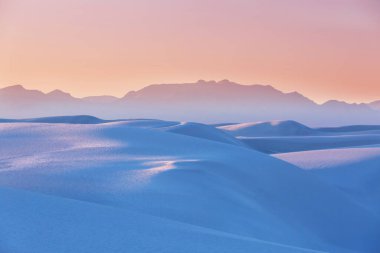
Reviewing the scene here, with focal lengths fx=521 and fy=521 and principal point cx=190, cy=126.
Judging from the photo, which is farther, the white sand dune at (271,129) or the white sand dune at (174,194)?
the white sand dune at (271,129)

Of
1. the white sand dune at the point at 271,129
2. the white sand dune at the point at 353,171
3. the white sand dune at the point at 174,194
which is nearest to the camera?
the white sand dune at the point at 174,194

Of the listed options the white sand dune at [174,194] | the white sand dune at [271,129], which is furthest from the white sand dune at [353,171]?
the white sand dune at [271,129]

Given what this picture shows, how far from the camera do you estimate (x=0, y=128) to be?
886cm

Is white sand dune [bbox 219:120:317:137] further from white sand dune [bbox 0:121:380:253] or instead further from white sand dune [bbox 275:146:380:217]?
white sand dune [bbox 0:121:380:253]

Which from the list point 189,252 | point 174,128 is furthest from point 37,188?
point 174,128

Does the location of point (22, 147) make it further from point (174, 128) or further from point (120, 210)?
point (174, 128)

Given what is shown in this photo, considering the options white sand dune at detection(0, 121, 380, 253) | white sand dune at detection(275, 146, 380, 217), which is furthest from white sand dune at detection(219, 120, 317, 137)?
white sand dune at detection(0, 121, 380, 253)

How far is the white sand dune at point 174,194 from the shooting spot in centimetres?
319

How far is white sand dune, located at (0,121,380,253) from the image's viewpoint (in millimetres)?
3186

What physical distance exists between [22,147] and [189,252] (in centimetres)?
471

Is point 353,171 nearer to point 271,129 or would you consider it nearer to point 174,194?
point 174,194

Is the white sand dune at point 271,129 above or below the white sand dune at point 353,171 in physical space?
above

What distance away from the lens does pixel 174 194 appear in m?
4.69

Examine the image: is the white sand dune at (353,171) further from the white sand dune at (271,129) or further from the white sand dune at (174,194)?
the white sand dune at (271,129)
